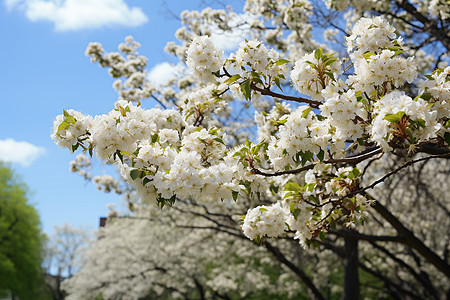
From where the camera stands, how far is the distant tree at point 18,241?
27438 mm

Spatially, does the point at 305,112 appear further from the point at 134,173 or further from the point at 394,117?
the point at 134,173

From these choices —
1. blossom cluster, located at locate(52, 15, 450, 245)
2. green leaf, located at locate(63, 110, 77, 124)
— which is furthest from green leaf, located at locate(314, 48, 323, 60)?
green leaf, located at locate(63, 110, 77, 124)

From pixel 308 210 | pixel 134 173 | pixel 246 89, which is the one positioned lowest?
pixel 134 173

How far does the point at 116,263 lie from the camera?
19.9m

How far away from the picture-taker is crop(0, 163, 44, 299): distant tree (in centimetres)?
2744

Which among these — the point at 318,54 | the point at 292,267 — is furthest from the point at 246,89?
the point at 292,267

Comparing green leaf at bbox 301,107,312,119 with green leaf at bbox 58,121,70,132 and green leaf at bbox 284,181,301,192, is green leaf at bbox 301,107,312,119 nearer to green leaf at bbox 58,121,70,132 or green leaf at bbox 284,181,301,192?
green leaf at bbox 284,181,301,192

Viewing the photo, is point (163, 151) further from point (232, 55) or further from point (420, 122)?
point (420, 122)

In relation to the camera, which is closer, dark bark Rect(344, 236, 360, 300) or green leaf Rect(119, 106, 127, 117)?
green leaf Rect(119, 106, 127, 117)

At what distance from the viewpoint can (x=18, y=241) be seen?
28.9m

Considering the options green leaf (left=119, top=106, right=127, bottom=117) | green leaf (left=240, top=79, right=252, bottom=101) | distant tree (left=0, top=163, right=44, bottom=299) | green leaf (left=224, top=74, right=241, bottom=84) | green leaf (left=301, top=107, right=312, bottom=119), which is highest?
distant tree (left=0, top=163, right=44, bottom=299)

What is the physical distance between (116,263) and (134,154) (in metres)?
17.7

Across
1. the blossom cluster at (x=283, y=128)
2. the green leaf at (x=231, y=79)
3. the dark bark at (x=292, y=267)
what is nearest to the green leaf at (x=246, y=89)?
the blossom cluster at (x=283, y=128)

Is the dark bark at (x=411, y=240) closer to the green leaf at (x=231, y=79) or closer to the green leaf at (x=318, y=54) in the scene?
the green leaf at (x=318, y=54)
